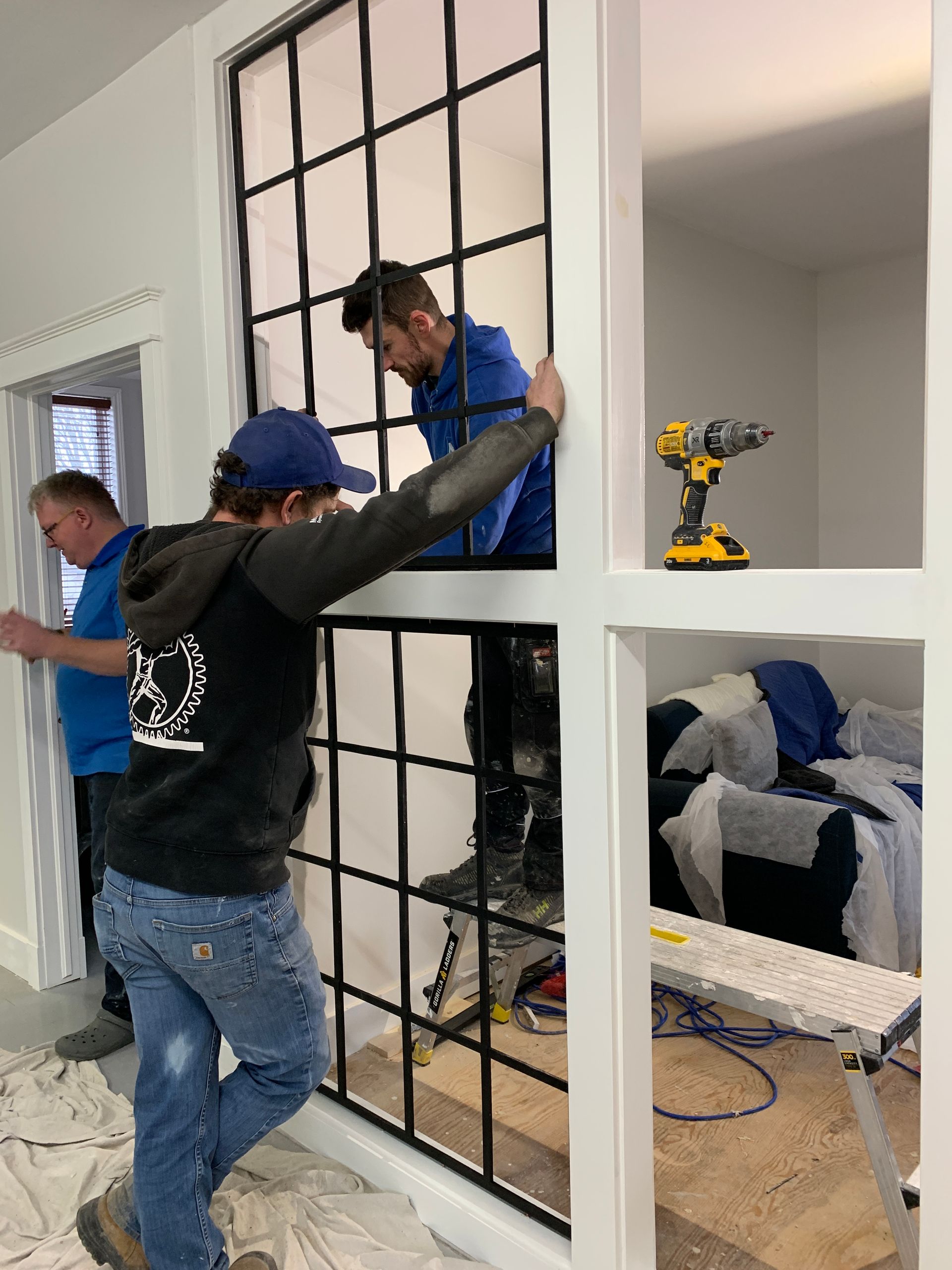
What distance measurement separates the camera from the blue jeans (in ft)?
5.39

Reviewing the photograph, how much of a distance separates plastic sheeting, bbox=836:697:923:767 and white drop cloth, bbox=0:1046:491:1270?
3401 mm

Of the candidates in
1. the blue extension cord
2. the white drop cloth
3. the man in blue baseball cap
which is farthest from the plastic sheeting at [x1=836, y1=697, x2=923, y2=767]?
the man in blue baseball cap

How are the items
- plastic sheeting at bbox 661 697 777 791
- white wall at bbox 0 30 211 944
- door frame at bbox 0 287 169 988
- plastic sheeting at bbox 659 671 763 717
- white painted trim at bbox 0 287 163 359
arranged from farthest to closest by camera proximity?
plastic sheeting at bbox 659 671 763 717, plastic sheeting at bbox 661 697 777 791, door frame at bbox 0 287 169 988, white painted trim at bbox 0 287 163 359, white wall at bbox 0 30 211 944

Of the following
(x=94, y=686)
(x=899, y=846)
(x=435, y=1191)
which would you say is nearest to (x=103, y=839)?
(x=94, y=686)

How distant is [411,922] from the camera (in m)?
2.94

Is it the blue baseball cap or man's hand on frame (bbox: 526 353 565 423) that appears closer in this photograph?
man's hand on frame (bbox: 526 353 565 423)

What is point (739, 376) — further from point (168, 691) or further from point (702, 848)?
point (168, 691)

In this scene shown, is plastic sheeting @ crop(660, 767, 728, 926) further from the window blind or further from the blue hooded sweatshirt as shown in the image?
the window blind

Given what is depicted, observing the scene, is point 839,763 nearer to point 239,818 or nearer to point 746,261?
point 746,261

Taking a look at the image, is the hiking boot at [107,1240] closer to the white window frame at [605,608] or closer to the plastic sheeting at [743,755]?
the white window frame at [605,608]

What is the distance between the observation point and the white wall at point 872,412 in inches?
213

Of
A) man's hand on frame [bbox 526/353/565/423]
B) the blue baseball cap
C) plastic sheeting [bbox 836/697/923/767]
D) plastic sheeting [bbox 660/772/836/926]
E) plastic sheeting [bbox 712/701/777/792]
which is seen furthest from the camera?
plastic sheeting [bbox 836/697/923/767]

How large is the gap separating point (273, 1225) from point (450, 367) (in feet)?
5.95

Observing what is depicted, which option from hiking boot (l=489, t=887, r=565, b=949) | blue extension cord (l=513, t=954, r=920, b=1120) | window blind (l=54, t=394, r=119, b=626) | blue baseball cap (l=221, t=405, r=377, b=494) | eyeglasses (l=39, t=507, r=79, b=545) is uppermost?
window blind (l=54, t=394, r=119, b=626)
